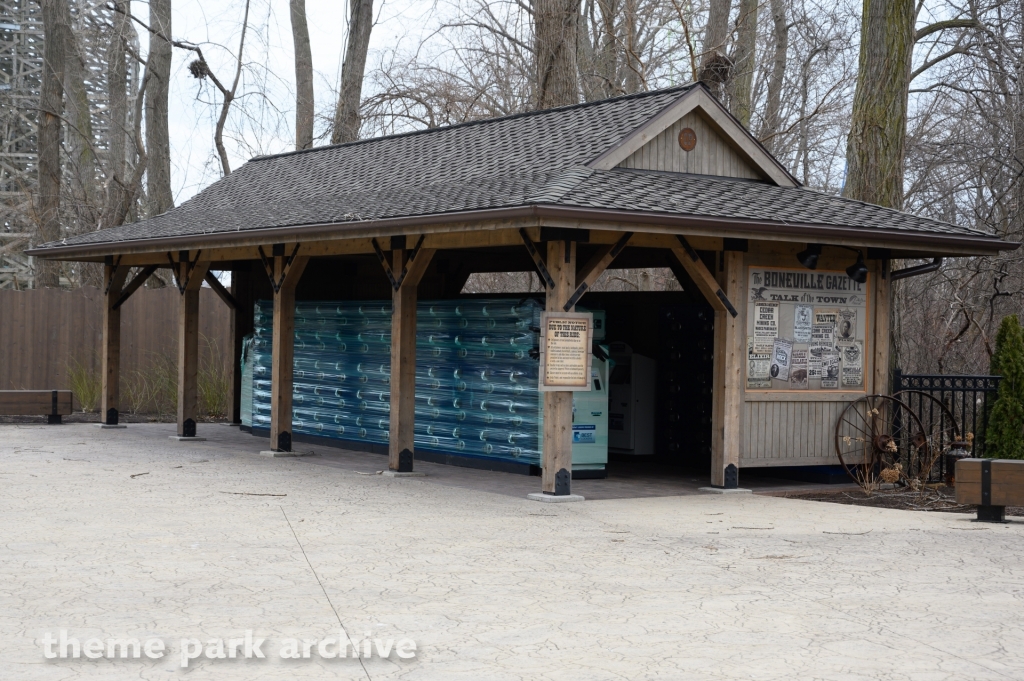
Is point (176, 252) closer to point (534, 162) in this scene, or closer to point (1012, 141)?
point (534, 162)

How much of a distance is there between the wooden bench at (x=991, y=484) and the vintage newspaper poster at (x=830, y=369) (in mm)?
2935

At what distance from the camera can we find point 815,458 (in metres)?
14.4

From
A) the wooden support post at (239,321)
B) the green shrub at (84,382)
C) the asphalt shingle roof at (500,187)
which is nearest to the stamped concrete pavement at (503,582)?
the asphalt shingle roof at (500,187)

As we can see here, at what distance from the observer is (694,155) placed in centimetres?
1482

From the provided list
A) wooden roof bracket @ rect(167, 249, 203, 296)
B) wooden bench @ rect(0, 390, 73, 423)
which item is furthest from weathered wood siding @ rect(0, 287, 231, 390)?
wooden roof bracket @ rect(167, 249, 203, 296)

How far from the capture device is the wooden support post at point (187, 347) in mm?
18531

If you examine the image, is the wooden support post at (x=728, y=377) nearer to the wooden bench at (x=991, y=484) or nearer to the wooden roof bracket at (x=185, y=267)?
the wooden bench at (x=991, y=484)

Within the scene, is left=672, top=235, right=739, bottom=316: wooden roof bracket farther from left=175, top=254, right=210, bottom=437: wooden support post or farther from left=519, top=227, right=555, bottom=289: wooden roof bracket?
left=175, top=254, right=210, bottom=437: wooden support post

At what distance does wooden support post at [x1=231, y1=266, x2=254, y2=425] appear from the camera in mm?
21531

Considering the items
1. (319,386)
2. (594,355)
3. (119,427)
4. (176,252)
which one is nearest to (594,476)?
(594,355)

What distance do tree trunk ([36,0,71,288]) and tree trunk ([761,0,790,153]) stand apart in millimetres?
15643

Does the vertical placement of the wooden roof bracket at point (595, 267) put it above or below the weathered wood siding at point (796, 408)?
above

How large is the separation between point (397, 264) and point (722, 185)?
3.83 m

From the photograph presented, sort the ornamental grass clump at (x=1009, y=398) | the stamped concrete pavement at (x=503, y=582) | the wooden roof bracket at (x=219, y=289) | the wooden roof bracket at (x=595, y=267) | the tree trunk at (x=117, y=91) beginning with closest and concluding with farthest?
the stamped concrete pavement at (x=503, y=582) < the wooden roof bracket at (x=595, y=267) < the ornamental grass clump at (x=1009, y=398) < the wooden roof bracket at (x=219, y=289) < the tree trunk at (x=117, y=91)
